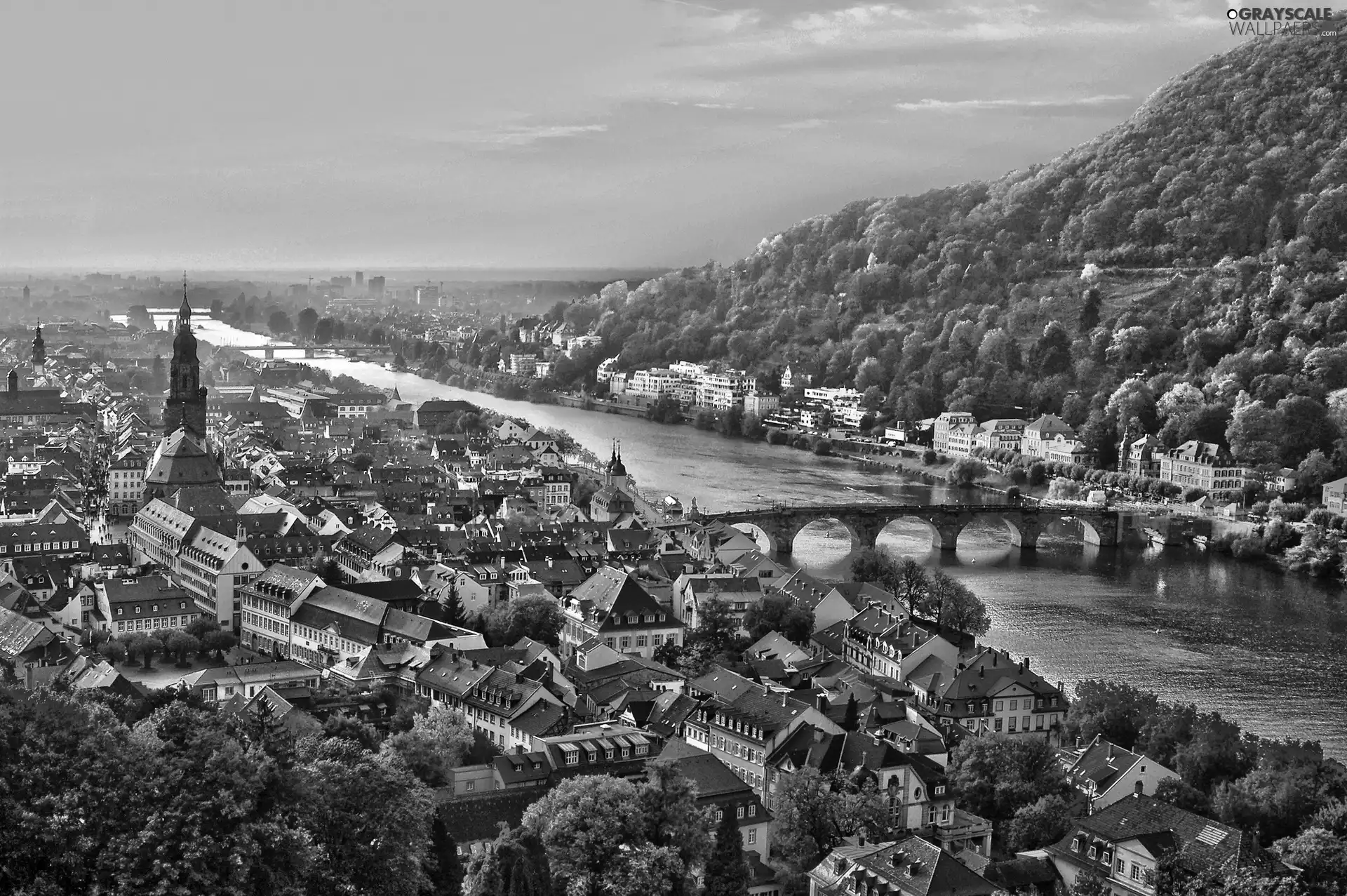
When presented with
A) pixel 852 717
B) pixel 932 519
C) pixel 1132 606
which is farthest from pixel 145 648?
pixel 932 519

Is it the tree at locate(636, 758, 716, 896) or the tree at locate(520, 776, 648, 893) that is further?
the tree at locate(636, 758, 716, 896)

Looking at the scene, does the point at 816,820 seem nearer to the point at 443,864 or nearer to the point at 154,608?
the point at 443,864

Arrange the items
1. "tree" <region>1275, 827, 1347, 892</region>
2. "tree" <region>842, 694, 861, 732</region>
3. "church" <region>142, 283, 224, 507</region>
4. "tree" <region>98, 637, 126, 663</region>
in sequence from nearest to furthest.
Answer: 1. "tree" <region>1275, 827, 1347, 892</region>
2. "tree" <region>842, 694, 861, 732</region>
3. "tree" <region>98, 637, 126, 663</region>
4. "church" <region>142, 283, 224, 507</region>

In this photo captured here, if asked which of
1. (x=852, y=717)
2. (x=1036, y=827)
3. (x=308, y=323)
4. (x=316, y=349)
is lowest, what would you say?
(x=316, y=349)

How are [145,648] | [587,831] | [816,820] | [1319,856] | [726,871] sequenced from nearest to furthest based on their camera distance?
[587,831]
[726,871]
[1319,856]
[816,820]
[145,648]

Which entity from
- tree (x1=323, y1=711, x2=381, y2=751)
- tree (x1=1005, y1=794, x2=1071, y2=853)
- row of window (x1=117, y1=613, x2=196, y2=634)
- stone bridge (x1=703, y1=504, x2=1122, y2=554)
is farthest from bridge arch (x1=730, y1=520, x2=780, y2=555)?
tree (x1=1005, y1=794, x2=1071, y2=853)

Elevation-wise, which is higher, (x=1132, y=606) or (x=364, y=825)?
(x=364, y=825)

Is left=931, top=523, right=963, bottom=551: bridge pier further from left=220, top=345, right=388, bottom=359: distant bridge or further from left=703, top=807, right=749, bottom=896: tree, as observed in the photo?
left=220, top=345, right=388, bottom=359: distant bridge

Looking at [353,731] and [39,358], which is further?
[39,358]
